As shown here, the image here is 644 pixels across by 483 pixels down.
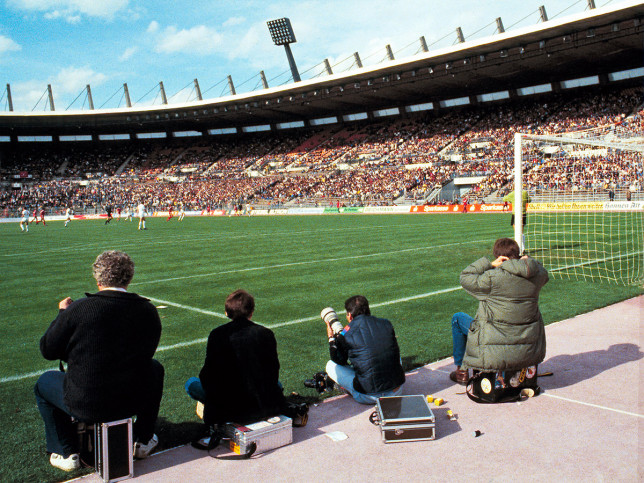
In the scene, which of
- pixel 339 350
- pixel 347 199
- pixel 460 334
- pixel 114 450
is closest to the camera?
pixel 114 450

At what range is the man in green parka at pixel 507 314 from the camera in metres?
4.57

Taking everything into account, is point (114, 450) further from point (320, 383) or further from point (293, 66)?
point (293, 66)

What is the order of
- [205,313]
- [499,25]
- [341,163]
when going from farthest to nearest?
[341,163] → [499,25] → [205,313]

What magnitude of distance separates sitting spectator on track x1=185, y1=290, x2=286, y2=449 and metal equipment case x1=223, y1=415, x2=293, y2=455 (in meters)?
0.10

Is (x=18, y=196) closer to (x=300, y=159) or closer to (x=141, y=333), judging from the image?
(x=300, y=159)

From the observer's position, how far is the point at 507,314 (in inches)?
181

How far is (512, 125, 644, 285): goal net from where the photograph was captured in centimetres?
1098

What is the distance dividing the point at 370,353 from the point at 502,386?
122 cm

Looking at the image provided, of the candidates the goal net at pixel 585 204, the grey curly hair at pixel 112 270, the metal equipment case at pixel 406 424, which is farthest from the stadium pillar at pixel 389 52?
the grey curly hair at pixel 112 270

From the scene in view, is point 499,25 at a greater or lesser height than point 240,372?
greater

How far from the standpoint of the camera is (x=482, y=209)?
39.8 m

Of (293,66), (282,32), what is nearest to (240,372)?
(293,66)

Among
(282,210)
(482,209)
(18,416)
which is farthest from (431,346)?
(282,210)

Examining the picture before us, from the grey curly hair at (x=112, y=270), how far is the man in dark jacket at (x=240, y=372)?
790 mm
